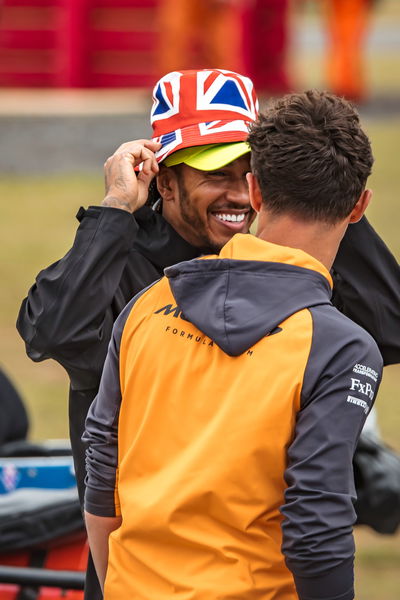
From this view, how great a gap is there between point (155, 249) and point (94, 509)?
59cm

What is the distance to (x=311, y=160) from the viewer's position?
1.86m

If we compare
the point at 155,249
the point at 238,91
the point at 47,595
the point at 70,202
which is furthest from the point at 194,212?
the point at 70,202

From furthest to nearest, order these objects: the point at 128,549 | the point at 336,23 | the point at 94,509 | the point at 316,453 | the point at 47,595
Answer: the point at 336,23 < the point at 47,595 < the point at 94,509 < the point at 128,549 < the point at 316,453

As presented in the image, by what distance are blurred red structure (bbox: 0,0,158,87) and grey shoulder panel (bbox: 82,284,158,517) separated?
40.4 ft

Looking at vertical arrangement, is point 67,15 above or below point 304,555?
below

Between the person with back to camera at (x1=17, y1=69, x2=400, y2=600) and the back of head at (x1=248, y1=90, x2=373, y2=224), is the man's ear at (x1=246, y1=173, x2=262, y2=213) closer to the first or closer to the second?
the back of head at (x1=248, y1=90, x2=373, y2=224)

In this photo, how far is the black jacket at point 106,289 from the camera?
7.24 ft

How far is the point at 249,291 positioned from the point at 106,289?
46cm

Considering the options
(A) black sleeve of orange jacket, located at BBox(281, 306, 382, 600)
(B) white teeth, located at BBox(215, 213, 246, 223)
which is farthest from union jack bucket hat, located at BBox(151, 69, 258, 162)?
(A) black sleeve of orange jacket, located at BBox(281, 306, 382, 600)

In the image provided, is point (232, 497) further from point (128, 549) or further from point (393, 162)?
point (393, 162)

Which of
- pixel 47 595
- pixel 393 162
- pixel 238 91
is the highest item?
pixel 238 91

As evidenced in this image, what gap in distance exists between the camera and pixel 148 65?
14.6m

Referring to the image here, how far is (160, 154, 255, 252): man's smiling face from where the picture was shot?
2410 mm

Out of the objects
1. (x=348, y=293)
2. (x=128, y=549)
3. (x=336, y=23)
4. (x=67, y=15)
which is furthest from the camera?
(x=336, y=23)
